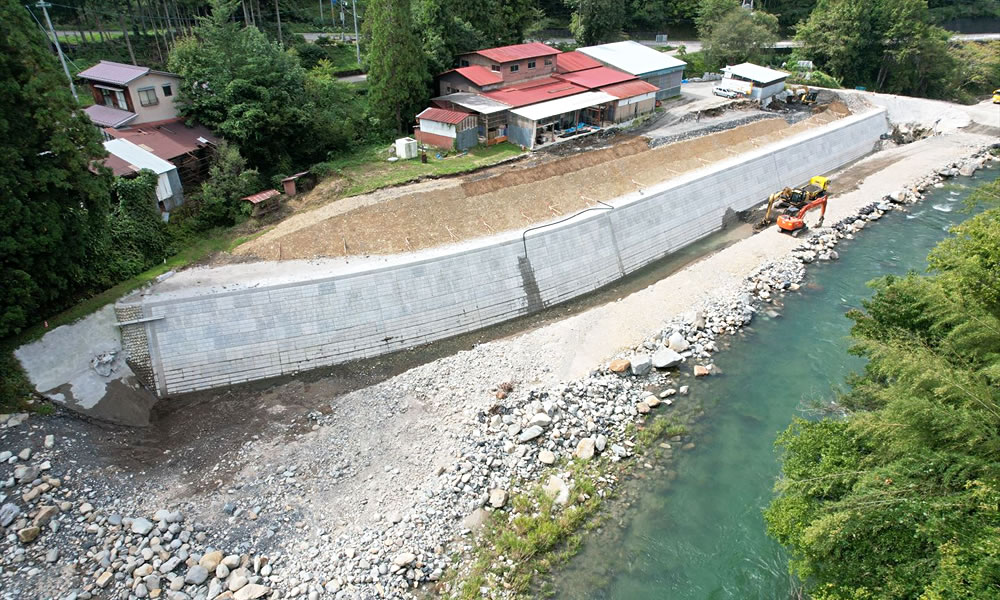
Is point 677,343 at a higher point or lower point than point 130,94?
lower

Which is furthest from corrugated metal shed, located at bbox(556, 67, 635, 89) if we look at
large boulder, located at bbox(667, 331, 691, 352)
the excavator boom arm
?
large boulder, located at bbox(667, 331, 691, 352)

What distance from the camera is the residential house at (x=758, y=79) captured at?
5152cm

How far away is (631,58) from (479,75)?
17.7 metres

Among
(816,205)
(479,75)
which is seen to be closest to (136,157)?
(479,75)

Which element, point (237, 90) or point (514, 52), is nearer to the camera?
point (237, 90)

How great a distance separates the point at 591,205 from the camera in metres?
33.5

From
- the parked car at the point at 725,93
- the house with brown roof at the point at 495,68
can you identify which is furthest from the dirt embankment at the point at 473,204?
the parked car at the point at 725,93

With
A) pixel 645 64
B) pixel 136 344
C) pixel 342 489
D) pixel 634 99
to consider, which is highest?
pixel 645 64

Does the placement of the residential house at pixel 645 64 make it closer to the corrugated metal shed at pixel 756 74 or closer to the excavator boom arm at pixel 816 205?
the corrugated metal shed at pixel 756 74

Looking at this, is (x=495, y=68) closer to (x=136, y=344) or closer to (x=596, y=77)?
(x=596, y=77)

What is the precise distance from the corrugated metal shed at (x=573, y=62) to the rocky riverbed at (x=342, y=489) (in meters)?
31.6

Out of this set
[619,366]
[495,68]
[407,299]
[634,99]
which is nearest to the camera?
[619,366]

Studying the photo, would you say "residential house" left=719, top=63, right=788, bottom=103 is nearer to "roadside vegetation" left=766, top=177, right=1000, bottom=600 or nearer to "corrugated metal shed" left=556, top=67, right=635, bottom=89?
"corrugated metal shed" left=556, top=67, right=635, bottom=89

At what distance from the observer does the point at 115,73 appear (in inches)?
1228
